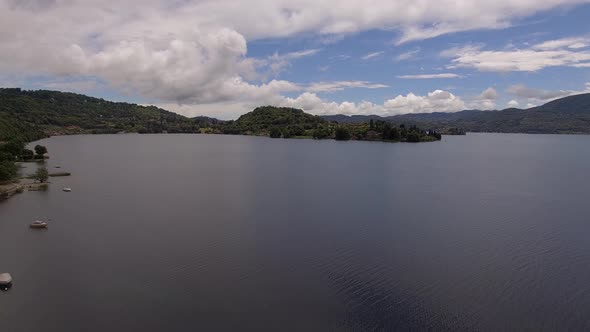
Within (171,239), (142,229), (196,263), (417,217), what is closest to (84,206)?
(142,229)

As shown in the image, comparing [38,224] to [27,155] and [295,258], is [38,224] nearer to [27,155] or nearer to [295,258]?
[295,258]

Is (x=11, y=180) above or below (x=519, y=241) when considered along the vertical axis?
above


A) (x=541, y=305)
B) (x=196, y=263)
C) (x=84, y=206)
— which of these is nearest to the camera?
(x=541, y=305)

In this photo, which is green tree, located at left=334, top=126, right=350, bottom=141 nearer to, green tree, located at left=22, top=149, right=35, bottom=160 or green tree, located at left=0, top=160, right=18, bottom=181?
green tree, located at left=22, top=149, right=35, bottom=160

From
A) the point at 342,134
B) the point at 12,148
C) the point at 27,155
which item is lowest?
the point at 27,155

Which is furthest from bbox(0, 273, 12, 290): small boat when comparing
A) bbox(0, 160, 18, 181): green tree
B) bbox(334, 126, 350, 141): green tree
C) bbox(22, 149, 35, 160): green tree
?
bbox(334, 126, 350, 141): green tree

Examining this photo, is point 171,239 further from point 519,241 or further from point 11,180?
point 11,180

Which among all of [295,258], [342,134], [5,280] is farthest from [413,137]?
[5,280]

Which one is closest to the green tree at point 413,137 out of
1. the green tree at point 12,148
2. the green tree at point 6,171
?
the green tree at point 12,148
